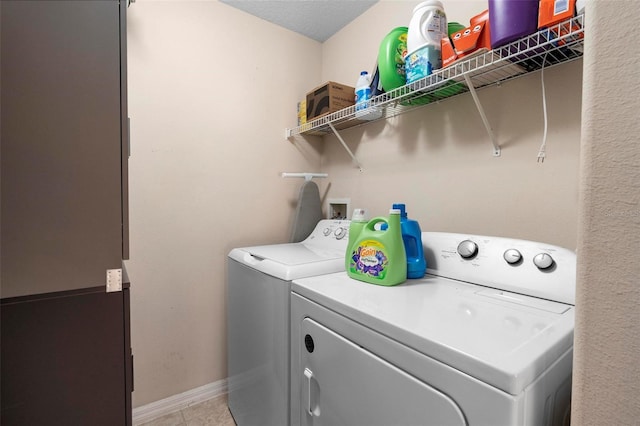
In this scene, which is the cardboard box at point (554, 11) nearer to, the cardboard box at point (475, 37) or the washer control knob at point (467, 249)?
the cardboard box at point (475, 37)

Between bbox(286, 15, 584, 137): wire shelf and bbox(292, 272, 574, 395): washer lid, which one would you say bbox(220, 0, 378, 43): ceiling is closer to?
bbox(286, 15, 584, 137): wire shelf

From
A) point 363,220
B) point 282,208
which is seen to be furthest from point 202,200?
point 363,220

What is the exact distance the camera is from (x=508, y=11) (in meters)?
1.03

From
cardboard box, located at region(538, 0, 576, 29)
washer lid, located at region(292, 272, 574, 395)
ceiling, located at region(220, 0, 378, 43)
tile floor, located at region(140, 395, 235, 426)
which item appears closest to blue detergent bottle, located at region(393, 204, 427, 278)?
washer lid, located at region(292, 272, 574, 395)

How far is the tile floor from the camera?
73.0 inches

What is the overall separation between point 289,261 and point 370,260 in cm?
42

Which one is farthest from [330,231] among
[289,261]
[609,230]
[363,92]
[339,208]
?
[609,230]

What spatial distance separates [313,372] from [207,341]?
4.20ft

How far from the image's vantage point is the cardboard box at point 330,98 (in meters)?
1.97

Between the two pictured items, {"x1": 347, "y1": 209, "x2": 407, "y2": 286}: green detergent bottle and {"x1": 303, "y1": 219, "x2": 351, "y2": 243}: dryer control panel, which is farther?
{"x1": 303, "y1": 219, "x2": 351, "y2": 243}: dryer control panel

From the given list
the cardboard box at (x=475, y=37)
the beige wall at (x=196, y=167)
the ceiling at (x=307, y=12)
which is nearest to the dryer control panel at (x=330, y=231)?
Answer: the beige wall at (x=196, y=167)

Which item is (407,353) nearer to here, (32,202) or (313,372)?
(313,372)

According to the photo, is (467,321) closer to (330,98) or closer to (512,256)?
(512,256)

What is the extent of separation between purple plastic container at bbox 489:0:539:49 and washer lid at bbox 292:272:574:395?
0.91m
